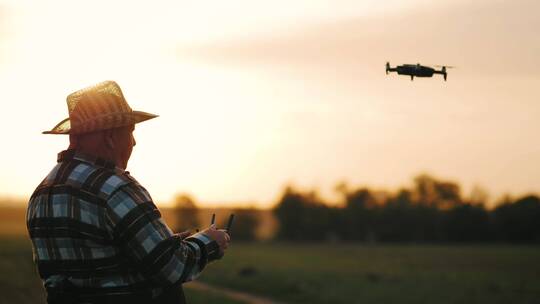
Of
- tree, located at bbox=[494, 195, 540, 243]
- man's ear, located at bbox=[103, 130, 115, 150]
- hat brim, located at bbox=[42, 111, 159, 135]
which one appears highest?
tree, located at bbox=[494, 195, 540, 243]

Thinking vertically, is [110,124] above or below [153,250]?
above

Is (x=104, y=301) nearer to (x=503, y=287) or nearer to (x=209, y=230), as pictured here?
(x=209, y=230)

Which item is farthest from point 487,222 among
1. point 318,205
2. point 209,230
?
point 209,230

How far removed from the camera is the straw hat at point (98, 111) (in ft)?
14.9

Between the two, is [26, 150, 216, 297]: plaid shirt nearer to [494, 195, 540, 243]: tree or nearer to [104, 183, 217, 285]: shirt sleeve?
[104, 183, 217, 285]: shirt sleeve

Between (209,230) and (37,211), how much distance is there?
923 mm

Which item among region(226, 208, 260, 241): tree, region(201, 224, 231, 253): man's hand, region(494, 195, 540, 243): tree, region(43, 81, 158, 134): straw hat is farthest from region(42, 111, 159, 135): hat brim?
region(226, 208, 260, 241): tree

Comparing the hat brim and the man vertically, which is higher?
the hat brim

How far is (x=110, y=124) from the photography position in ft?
14.8

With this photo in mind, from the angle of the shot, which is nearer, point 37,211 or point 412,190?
point 37,211

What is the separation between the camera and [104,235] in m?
4.32

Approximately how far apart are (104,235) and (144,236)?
0.66 ft

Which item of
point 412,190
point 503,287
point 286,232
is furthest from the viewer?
point 412,190

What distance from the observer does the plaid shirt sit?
430cm
